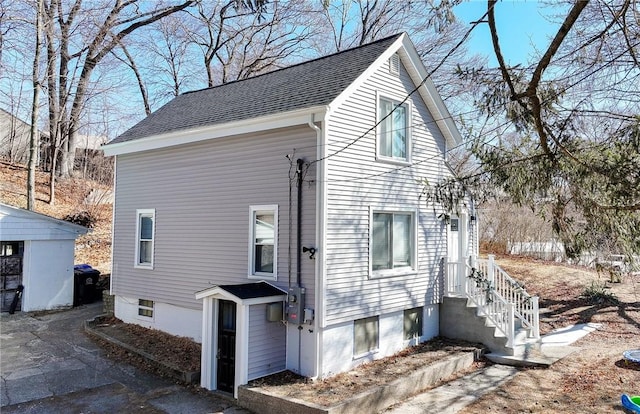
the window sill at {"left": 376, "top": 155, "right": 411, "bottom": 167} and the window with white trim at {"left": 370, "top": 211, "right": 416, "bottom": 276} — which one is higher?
the window sill at {"left": 376, "top": 155, "right": 411, "bottom": 167}

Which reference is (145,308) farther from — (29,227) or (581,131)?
(581,131)

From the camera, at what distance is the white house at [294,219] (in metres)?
8.42

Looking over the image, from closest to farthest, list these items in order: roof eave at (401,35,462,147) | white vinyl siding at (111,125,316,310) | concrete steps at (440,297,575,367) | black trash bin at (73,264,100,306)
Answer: white vinyl siding at (111,125,316,310)
concrete steps at (440,297,575,367)
roof eave at (401,35,462,147)
black trash bin at (73,264,100,306)

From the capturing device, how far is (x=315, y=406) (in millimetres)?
6758

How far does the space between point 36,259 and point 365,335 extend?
34.3ft

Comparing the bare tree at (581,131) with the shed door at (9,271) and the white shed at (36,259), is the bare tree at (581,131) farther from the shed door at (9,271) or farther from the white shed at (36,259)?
the shed door at (9,271)

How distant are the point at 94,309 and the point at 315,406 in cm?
1020

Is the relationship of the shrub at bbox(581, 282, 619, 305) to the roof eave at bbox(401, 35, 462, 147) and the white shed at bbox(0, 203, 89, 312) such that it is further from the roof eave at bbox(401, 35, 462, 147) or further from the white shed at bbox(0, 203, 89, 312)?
the white shed at bbox(0, 203, 89, 312)

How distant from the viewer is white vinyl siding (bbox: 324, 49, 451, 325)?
8602 mm

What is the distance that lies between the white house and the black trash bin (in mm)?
3152

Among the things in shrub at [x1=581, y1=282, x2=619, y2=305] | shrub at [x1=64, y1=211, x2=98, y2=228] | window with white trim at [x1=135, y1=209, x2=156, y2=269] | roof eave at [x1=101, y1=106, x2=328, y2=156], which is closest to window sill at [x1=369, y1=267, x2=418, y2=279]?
roof eave at [x1=101, y1=106, x2=328, y2=156]

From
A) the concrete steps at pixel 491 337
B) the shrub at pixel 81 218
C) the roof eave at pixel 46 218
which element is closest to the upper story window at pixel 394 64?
the concrete steps at pixel 491 337

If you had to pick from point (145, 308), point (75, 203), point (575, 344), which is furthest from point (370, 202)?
point (75, 203)

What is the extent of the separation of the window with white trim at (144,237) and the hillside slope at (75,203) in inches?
244
